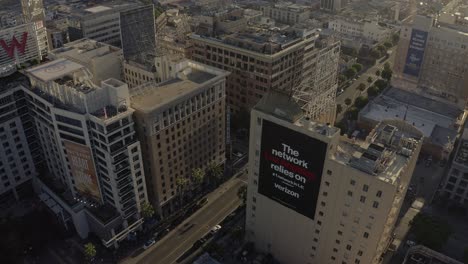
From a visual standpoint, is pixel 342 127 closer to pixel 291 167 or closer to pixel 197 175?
pixel 197 175

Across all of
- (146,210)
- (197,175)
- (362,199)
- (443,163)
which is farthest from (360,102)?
(146,210)

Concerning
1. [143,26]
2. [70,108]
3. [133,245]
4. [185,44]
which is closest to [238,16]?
[185,44]

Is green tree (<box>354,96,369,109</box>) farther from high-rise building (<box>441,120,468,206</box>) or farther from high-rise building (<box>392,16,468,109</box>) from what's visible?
high-rise building (<box>441,120,468,206</box>)

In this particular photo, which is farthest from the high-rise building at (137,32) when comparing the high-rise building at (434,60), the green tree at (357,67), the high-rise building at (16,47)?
the high-rise building at (434,60)

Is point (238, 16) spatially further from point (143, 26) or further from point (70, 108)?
point (70, 108)

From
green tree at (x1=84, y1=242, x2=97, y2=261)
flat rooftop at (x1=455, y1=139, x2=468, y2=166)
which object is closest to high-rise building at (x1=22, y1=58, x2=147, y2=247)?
green tree at (x1=84, y1=242, x2=97, y2=261)

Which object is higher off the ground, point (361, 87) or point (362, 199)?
point (362, 199)
